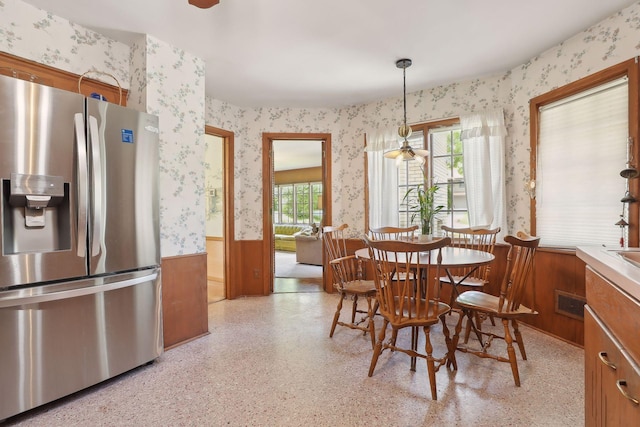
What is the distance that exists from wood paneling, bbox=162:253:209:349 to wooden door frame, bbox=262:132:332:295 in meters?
1.52

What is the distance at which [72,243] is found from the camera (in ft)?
6.40

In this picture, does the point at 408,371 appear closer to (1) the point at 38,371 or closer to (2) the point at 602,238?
(2) the point at 602,238

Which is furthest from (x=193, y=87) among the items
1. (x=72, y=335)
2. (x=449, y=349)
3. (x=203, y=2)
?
(x=449, y=349)

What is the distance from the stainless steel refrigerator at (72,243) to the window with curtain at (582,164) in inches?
133

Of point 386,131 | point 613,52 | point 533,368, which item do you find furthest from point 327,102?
point 533,368

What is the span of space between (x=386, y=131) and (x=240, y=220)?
7.44 feet

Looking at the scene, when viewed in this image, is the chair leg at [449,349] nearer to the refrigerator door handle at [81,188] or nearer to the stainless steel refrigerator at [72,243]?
the stainless steel refrigerator at [72,243]

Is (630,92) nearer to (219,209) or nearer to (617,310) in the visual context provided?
(617,310)

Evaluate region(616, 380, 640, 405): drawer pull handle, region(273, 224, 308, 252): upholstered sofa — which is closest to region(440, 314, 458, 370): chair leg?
region(616, 380, 640, 405): drawer pull handle

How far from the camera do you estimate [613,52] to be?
245cm

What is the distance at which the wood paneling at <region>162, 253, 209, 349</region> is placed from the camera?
271 centimetres

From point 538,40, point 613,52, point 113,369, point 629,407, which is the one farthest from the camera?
point 538,40

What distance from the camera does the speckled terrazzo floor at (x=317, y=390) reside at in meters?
1.79

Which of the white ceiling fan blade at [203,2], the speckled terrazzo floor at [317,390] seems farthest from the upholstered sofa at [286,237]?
the white ceiling fan blade at [203,2]
